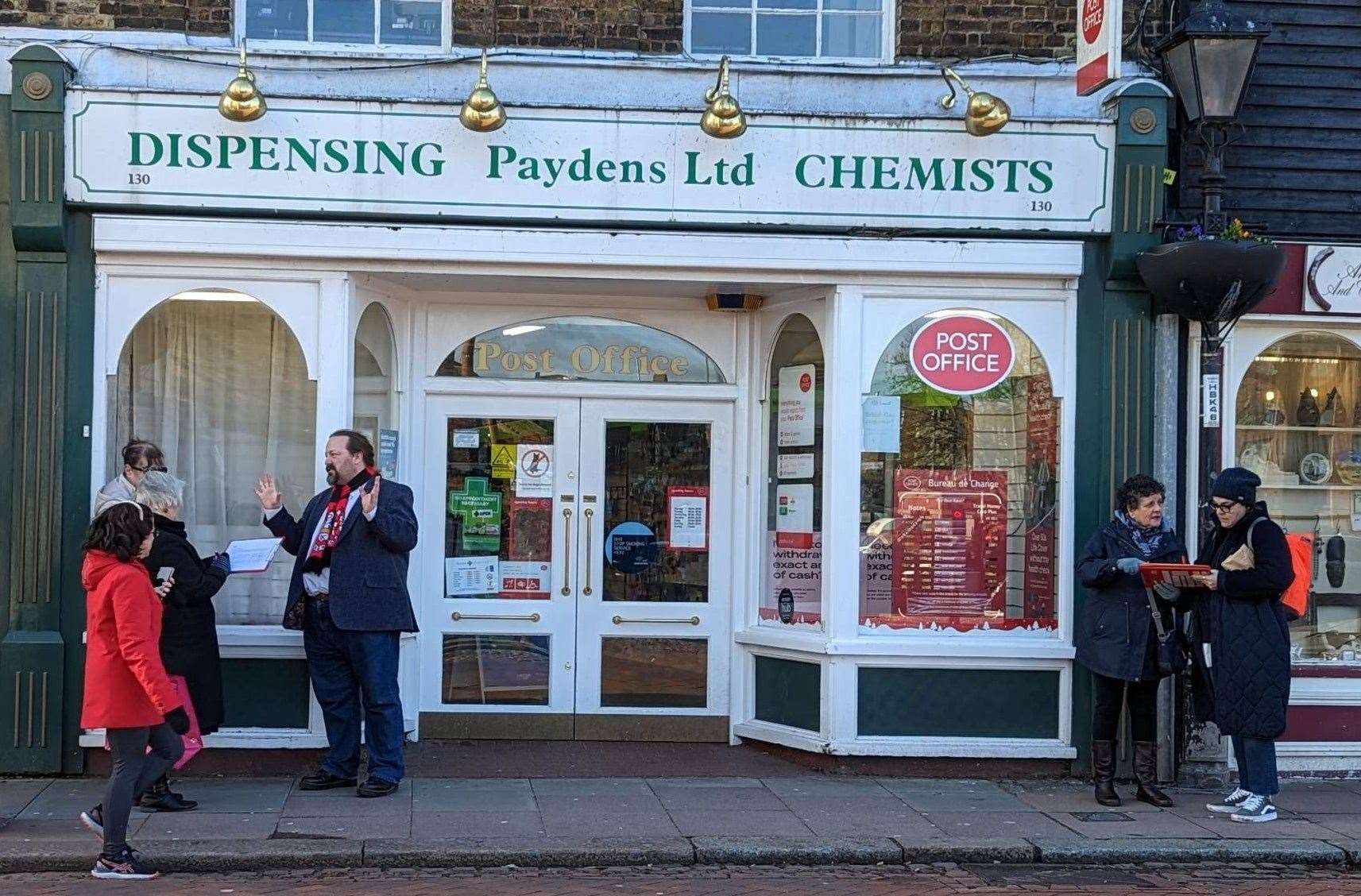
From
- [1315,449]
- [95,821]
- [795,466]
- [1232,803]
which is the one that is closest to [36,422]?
[95,821]

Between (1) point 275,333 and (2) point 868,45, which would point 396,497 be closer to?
(1) point 275,333

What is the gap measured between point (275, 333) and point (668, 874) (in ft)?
12.9

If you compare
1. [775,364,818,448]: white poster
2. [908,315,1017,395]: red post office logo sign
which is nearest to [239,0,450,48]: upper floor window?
[775,364,818,448]: white poster

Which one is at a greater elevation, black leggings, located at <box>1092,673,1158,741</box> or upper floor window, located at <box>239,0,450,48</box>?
upper floor window, located at <box>239,0,450,48</box>

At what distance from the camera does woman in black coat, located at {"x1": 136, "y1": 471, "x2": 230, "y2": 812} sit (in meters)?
A: 7.45

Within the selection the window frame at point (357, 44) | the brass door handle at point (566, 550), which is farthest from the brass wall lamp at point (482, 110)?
the brass door handle at point (566, 550)

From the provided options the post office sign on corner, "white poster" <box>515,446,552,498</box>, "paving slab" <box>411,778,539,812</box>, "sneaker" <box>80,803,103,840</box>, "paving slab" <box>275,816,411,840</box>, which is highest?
the post office sign on corner

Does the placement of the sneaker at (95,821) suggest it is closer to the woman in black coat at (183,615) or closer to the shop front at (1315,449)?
the woman in black coat at (183,615)

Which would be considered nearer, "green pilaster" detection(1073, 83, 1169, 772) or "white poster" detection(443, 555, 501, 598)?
"green pilaster" detection(1073, 83, 1169, 772)

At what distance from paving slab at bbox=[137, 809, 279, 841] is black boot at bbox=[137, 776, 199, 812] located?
0.03 metres

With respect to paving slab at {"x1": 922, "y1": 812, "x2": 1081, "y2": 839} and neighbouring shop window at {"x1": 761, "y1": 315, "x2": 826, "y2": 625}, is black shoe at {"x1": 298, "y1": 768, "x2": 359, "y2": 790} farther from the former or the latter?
paving slab at {"x1": 922, "y1": 812, "x2": 1081, "y2": 839}

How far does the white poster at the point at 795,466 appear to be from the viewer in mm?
9227

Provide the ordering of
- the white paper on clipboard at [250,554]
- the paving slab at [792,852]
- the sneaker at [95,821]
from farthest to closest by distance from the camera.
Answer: the white paper on clipboard at [250,554]
the paving slab at [792,852]
the sneaker at [95,821]

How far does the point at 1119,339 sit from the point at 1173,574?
1568 mm
